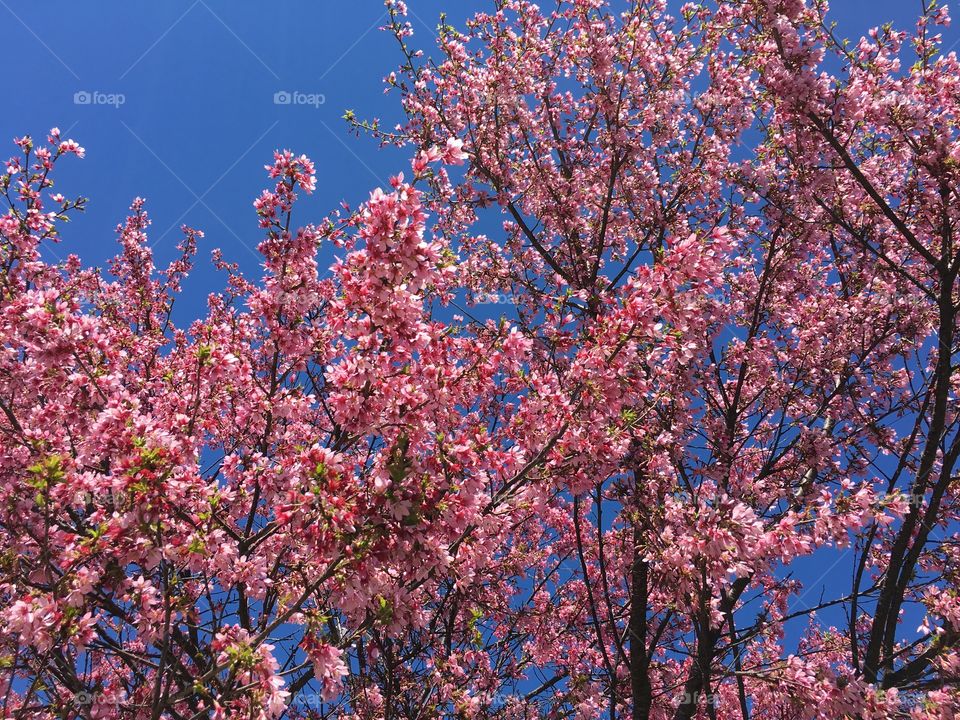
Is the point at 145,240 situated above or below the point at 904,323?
above

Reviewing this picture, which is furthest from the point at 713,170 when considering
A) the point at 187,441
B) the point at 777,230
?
the point at 187,441

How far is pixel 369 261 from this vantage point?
3652 mm

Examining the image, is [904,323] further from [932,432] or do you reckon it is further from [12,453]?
[12,453]

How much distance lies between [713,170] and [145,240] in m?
10.2

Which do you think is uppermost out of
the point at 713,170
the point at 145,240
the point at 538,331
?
the point at 145,240

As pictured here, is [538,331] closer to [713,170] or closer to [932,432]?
[932,432]

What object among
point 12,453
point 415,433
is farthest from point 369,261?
point 12,453

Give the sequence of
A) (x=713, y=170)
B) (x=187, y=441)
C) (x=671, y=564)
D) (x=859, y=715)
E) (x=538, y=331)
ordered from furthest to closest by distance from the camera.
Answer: (x=713, y=170)
(x=538, y=331)
(x=859, y=715)
(x=671, y=564)
(x=187, y=441)

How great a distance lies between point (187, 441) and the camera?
4441 mm

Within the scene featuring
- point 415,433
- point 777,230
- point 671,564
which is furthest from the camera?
point 777,230

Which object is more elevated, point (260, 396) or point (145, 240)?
point (145, 240)

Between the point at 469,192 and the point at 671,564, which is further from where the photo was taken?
the point at 469,192

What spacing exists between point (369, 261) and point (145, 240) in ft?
31.2

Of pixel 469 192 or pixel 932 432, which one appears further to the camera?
pixel 469 192
